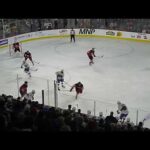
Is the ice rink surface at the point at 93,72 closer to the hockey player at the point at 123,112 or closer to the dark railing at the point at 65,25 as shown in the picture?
the hockey player at the point at 123,112

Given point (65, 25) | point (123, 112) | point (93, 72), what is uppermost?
point (65, 25)

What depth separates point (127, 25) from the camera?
22.1 m

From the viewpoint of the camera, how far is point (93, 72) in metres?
15.7

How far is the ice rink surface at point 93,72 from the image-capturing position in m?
12.5

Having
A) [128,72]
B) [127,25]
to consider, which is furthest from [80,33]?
[128,72]

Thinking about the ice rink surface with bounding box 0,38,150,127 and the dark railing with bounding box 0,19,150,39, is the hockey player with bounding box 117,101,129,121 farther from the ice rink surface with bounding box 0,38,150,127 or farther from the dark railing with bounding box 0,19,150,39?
the dark railing with bounding box 0,19,150,39

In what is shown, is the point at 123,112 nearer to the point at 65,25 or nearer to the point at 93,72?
the point at 93,72

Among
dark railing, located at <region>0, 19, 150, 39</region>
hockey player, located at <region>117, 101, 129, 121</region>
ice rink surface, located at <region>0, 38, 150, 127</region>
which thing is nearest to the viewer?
hockey player, located at <region>117, 101, 129, 121</region>

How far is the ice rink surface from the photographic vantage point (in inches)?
493

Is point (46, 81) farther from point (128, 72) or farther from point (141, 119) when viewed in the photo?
point (141, 119)

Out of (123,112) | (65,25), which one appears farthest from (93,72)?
(65,25)

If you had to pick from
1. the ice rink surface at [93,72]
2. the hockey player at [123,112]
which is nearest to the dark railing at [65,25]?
the ice rink surface at [93,72]

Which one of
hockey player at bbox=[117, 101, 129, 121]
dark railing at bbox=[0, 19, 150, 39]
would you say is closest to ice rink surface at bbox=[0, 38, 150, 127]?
hockey player at bbox=[117, 101, 129, 121]
